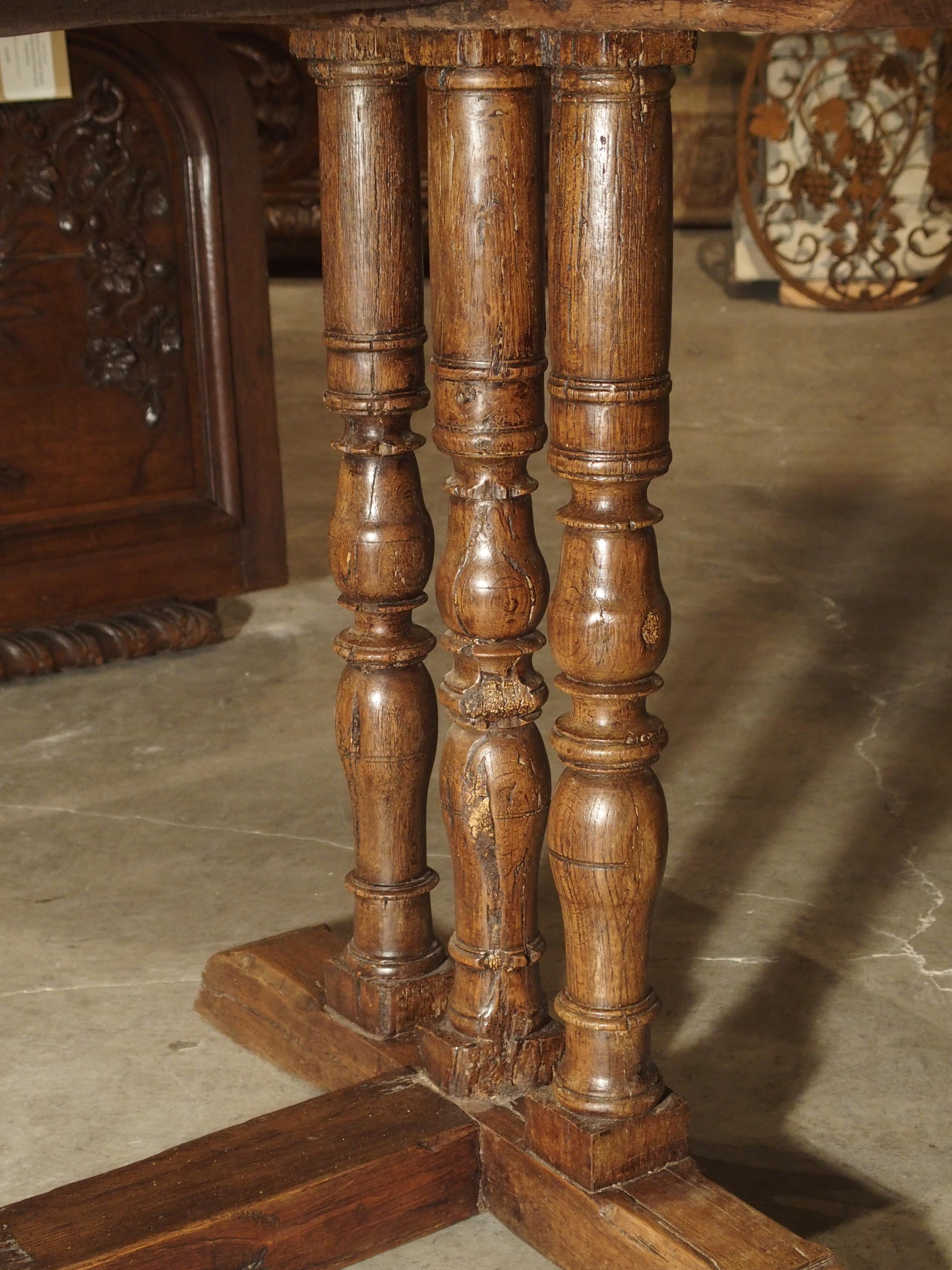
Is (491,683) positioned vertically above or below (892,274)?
above

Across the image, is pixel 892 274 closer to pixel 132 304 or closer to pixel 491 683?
pixel 132 304

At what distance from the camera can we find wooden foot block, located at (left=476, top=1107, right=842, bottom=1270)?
5.06 feet

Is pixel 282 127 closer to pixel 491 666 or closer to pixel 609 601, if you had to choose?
pixel 491 666

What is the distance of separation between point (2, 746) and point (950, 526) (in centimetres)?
236

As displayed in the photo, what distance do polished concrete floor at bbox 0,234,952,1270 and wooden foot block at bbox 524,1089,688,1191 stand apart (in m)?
0.14

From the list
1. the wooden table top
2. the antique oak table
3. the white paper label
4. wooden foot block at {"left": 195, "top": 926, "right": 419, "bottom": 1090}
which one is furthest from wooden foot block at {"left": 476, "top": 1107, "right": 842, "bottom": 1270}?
the white paper label

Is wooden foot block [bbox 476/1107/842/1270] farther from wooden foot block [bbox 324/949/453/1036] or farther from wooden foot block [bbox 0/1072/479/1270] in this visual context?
wooden foot block [bbox 324/949/453/1036]

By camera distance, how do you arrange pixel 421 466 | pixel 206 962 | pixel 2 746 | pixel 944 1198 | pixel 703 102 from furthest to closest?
1. pixel 703 102
2. pixel 421 466
3. pixel 2 746
4. pixel 206 962
5. pixel 944 1198

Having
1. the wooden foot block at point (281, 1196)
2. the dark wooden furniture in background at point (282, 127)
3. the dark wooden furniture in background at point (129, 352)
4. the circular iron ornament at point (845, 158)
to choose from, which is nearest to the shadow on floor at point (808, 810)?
the wooden foot block at point (281, 1196)

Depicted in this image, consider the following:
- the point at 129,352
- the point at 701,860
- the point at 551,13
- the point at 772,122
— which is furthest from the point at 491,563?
the point at 772,122

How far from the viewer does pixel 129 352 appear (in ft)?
11.5

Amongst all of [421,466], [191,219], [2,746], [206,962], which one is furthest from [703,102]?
[206,962]

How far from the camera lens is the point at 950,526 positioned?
4.36 meters

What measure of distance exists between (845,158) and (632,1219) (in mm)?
6178
